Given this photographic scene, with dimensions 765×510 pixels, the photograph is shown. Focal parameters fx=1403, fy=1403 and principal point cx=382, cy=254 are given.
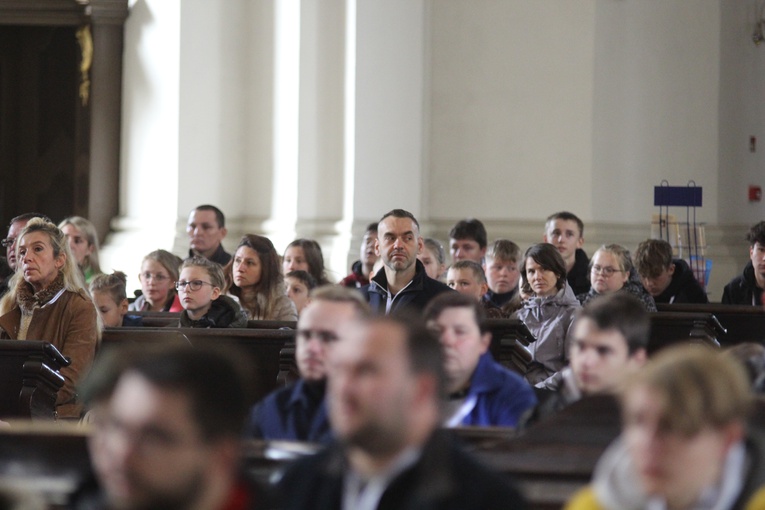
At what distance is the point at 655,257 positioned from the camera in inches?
373

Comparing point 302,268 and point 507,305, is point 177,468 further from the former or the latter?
point 302,268

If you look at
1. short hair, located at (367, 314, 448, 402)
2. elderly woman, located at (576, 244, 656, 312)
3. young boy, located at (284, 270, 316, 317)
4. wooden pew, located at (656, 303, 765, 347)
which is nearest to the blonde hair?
young boy, located at (284, 270, 316, 317)

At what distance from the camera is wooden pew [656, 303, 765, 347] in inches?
350

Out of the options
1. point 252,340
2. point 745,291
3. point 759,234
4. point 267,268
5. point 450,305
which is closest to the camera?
point 450,305

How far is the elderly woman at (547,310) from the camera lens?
7520 mm

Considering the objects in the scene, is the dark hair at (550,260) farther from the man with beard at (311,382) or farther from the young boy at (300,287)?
the man with beard at (311,382)

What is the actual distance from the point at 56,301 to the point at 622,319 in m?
3.50

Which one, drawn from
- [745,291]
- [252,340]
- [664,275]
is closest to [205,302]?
[252,340]

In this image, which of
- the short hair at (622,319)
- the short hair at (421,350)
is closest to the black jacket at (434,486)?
the short hair at (421,350)

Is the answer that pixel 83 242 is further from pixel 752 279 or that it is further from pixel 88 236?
pixel 752 279

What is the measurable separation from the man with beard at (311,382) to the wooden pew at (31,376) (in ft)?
7.57

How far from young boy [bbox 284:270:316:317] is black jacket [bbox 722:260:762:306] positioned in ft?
9.80

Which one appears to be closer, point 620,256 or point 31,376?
point 31,376

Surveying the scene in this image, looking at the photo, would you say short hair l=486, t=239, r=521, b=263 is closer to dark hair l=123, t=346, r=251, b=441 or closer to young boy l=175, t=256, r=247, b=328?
young boy l=175, t=256, r=247, b=328
